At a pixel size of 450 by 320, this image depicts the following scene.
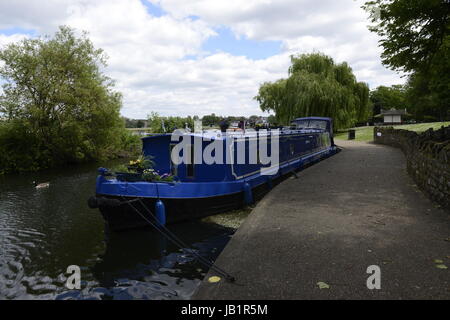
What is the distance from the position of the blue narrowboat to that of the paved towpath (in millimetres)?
1380

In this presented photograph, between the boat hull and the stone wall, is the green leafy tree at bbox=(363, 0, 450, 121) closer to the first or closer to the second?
the stone wall

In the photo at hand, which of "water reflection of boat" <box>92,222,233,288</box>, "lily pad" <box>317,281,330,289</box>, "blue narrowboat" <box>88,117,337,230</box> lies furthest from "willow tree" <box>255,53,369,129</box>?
"lily pad" <box>317,281,330,289</box>

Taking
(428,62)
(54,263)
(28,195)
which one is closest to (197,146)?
(54,263)

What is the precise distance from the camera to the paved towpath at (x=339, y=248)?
392cm

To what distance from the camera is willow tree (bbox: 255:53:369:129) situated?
30031 millimetres

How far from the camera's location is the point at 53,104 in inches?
930

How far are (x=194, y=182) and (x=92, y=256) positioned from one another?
3.10 m

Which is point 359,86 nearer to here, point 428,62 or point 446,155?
point 428,62

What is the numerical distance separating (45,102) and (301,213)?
22263 mm

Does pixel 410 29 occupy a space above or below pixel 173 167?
above

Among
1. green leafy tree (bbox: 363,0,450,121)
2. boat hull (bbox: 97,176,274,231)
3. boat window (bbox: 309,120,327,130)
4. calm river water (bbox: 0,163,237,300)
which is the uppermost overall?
green leafy tree (bbox: 363,0,450,121)

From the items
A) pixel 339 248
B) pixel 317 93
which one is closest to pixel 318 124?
pixel 317 93

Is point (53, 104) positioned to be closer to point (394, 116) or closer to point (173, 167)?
point (173, 167)

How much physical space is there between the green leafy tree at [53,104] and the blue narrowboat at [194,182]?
646 inches
